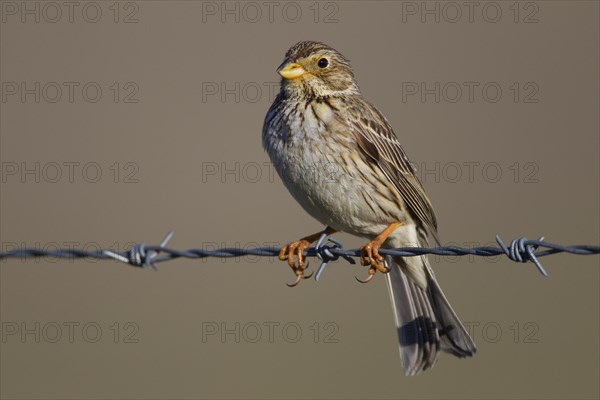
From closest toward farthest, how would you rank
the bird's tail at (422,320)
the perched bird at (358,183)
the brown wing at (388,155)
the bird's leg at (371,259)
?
the bird's leg at (371,259) < the perched bird at (358,183) < the bird's tail at (422,320) < the brown wing at (388,155)

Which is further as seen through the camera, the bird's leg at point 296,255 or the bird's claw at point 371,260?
the bird's leg at point 296,255

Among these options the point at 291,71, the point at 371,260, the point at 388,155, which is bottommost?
the point at 371,260

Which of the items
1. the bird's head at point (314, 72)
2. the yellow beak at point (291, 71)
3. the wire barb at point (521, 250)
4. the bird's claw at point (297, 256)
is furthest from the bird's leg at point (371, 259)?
the wire barb at point (521, 250)

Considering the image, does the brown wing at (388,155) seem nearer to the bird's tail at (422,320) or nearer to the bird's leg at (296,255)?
the bird's tail at (422,320)

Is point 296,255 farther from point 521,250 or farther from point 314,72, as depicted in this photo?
point 521,250

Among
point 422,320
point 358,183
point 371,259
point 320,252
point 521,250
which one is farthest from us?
point 422,320

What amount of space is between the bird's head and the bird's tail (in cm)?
128

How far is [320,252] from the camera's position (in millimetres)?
5598

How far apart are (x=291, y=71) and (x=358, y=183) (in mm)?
934

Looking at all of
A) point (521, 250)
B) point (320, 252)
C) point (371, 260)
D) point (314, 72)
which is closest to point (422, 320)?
point (371, 260)

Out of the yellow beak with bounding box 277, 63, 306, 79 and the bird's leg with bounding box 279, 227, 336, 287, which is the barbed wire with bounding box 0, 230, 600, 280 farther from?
the yellow beak with bounding box 277, 63, 306, 79

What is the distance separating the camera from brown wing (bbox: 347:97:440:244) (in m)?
6.53

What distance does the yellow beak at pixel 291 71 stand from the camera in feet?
21.6

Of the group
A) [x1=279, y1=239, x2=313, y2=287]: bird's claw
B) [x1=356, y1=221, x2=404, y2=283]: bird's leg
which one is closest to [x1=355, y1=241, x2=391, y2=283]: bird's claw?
[x1=356, y1=221, x2=404, y2=283]: bird's leg
